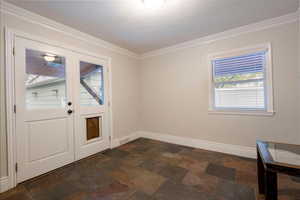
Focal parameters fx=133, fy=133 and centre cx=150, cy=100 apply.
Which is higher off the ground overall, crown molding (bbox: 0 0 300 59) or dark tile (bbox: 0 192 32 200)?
crown molding (bbox: 0 0 300 59)

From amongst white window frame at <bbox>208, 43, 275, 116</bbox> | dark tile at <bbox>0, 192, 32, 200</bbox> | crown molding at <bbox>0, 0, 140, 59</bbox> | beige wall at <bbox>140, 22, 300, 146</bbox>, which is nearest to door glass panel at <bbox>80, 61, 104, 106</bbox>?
crown molding at <bbox>0, 0, 140, 59</bbox>

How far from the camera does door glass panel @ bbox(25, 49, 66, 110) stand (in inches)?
78.5

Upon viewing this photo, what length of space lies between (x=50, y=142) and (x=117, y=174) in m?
1.22

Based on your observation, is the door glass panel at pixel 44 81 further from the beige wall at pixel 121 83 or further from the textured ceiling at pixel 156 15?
the textured ceiling at pixel 156 15

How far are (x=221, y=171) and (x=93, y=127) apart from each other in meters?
2.52

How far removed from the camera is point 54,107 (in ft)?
7.36

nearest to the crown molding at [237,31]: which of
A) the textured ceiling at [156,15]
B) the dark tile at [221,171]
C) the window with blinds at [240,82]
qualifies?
the textured ceiling at [156,15]

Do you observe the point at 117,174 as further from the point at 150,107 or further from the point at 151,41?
the point at 151,41

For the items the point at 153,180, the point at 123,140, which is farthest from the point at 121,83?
the point at 153,180

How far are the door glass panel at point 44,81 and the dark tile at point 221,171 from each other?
2.72m

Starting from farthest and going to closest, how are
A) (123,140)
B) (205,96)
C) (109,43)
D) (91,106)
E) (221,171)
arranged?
(123,140), (109,43), (205,96), (91,106), (221,171)

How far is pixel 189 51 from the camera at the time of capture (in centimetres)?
314

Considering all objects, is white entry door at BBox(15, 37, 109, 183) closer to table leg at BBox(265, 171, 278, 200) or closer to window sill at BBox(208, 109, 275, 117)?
window sill at BBox(208, 109, 275, 117)

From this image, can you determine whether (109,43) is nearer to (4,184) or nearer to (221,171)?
(4,184)
